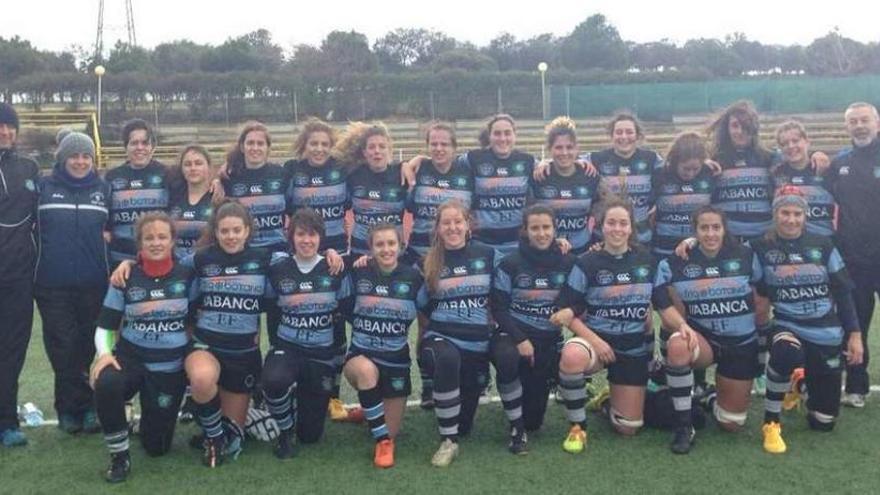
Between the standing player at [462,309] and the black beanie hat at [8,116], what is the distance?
2460 millimetres

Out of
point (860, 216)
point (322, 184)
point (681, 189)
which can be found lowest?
point (860, 216)

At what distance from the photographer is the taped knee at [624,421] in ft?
15.1

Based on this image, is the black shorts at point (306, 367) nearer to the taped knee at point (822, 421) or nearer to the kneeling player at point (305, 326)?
the kneeling player at point (305, 326)

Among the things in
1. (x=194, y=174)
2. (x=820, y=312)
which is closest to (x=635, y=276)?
(x=820, y=312)

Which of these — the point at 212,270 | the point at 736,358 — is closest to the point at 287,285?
Result: the point at 212,270

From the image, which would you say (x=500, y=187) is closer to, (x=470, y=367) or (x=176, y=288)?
(x=470, y=367)

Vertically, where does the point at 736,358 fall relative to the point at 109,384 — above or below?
below

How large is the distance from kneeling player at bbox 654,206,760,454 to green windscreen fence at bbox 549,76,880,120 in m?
23.2

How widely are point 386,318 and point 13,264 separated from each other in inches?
82.6

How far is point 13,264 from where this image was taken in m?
4.61

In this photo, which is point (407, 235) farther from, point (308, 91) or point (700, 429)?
point (308, 91)

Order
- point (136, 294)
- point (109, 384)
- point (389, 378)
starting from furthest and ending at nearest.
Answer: point (389, 378) → point (136, 294) → point (109, 384)

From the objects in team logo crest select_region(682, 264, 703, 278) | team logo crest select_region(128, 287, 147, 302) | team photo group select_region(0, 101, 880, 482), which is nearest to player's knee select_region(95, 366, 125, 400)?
team photo group select_region(0, 101, 880, 482)

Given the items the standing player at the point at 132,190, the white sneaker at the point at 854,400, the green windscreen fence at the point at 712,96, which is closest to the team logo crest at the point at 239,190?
the standing player at the point at 132,190
